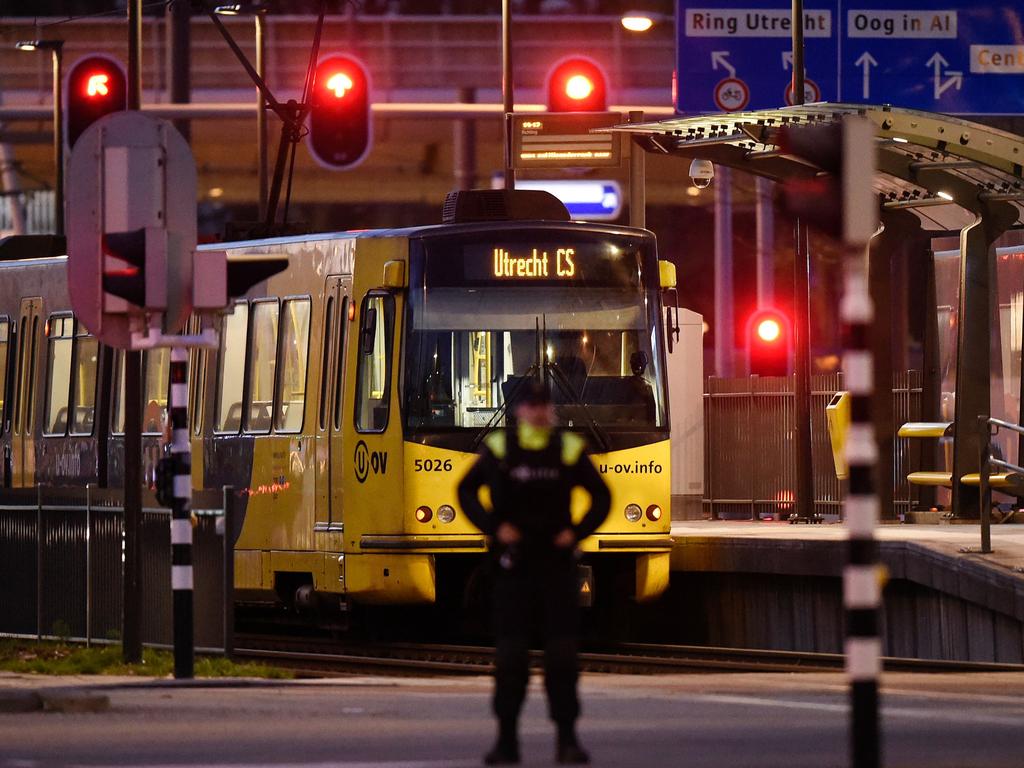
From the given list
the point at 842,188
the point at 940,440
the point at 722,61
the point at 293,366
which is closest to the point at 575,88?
the point at 722,61

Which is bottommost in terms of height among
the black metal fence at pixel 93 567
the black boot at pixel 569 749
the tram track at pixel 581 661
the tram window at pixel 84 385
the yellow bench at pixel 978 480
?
the tram track at pixel 581 661

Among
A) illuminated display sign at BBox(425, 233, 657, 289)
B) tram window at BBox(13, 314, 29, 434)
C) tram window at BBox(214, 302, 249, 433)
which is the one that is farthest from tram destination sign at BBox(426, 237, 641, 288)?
tram window at BBox(13, 314, 29, 434)

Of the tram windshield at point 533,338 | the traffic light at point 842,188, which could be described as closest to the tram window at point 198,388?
the tram windshield at point 533,338

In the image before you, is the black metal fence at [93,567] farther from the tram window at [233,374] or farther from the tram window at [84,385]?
the tram window at [84,385]

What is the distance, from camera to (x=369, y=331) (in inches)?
829

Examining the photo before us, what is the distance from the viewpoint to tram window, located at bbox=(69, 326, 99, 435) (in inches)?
998

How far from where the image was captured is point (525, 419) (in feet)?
35.5

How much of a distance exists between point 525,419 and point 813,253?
844 inches

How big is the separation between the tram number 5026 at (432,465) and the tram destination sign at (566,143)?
27.8ft

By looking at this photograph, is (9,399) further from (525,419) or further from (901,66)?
(525,419)

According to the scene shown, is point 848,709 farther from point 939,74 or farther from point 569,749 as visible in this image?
point 939,74

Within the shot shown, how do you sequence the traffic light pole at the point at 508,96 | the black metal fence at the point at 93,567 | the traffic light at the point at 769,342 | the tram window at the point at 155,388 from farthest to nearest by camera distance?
the traffic light at the point at 769,342
the traffic light pole at the point at 508,96
the tram window at the point at 155,388
the black metal fence at the point at 93,567

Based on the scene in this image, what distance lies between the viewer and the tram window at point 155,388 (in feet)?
78.5

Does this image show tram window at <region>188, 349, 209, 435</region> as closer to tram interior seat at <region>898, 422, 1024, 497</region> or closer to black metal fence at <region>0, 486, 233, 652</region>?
black metal fence at <region>0, 486, 233, 652</region>
